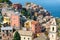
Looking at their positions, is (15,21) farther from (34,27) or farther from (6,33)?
(6,33)

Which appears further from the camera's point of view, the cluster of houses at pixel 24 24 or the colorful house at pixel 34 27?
the colorful house at pixel 34 27

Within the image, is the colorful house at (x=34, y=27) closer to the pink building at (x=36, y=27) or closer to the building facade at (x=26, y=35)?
the pink building at (x=36, y=27)

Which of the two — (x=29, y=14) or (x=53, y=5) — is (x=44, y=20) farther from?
(x=53, y=5)

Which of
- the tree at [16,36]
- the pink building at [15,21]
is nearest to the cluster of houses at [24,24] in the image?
the pink building at [15,21]

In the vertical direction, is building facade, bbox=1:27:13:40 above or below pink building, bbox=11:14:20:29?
below

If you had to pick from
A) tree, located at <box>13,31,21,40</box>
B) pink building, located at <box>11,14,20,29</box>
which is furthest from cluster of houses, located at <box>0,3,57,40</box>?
tree, located at <box>13,31,21,40</box>

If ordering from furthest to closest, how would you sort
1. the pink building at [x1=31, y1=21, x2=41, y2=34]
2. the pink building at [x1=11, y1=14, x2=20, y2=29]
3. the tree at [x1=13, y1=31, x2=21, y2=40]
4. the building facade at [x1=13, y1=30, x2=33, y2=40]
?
the pink building at [x1=11, y1=14, x2=20, y2=29] < the pink building at [x1=31, y1=21, x2=41, y2=34] < the building facade at [x1=13, y1=30, x2=33, y2=40] < the tree at [x1=13, y1=31, x2=21, y2=40]

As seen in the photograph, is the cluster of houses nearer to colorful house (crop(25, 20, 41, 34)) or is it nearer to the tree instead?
colorful house (crop(25, 20, 41, 34))

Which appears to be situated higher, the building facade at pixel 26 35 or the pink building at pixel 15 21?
the pink building at pixel 15 21

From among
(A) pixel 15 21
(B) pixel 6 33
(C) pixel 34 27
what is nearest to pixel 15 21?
(A) pixel 15 21

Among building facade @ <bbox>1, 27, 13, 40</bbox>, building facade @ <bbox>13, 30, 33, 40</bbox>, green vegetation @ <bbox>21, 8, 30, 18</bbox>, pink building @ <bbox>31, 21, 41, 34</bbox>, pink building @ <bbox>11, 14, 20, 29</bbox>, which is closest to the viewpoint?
building facade @ <bbox>13, 30, 33, 40</bbox>
